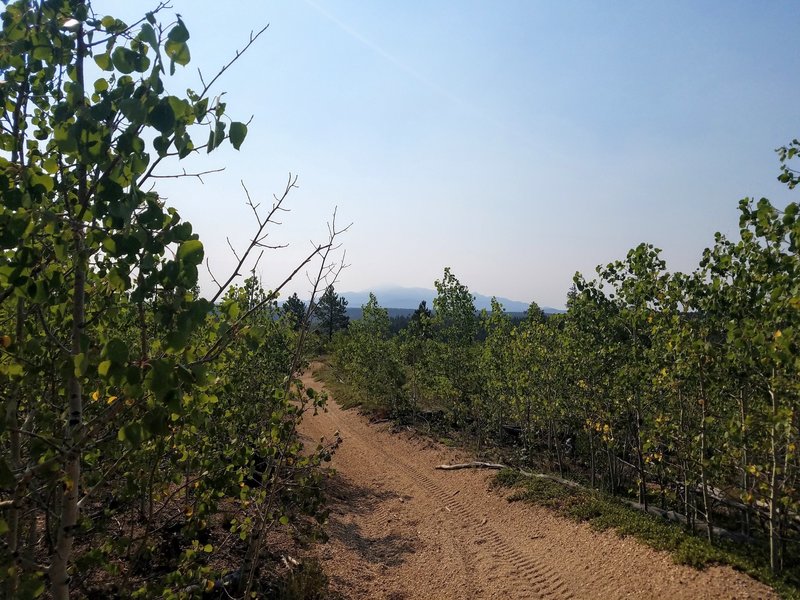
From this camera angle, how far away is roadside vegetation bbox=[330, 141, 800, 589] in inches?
248

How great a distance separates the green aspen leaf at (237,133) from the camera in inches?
71.2

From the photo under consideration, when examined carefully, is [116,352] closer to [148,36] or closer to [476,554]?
[148,36]

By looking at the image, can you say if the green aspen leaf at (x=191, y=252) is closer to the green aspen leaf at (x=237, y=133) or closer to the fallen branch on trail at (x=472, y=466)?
the green aspen leaf at (x=237, y=133)

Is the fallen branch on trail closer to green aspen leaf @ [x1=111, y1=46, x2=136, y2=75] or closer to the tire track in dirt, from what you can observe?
the tire track in dirt

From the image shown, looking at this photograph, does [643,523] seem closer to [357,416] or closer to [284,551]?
[284,551]

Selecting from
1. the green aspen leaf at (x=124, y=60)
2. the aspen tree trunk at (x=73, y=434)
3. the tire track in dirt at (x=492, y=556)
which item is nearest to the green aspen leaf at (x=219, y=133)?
the green aspen leaf at (x=124, y=60)

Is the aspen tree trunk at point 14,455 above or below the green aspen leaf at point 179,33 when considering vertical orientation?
below

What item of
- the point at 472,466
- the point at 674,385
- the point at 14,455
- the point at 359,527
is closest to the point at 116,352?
the point at 14,455

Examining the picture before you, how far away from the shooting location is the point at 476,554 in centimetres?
1036

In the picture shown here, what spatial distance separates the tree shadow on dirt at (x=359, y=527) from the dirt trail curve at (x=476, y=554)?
0.10 feet

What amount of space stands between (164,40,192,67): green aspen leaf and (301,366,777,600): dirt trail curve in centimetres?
910

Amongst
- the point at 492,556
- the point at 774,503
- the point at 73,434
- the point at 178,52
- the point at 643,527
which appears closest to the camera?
the point at 178,52

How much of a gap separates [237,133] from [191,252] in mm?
529

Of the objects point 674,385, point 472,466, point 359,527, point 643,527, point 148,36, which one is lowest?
point 359,527
